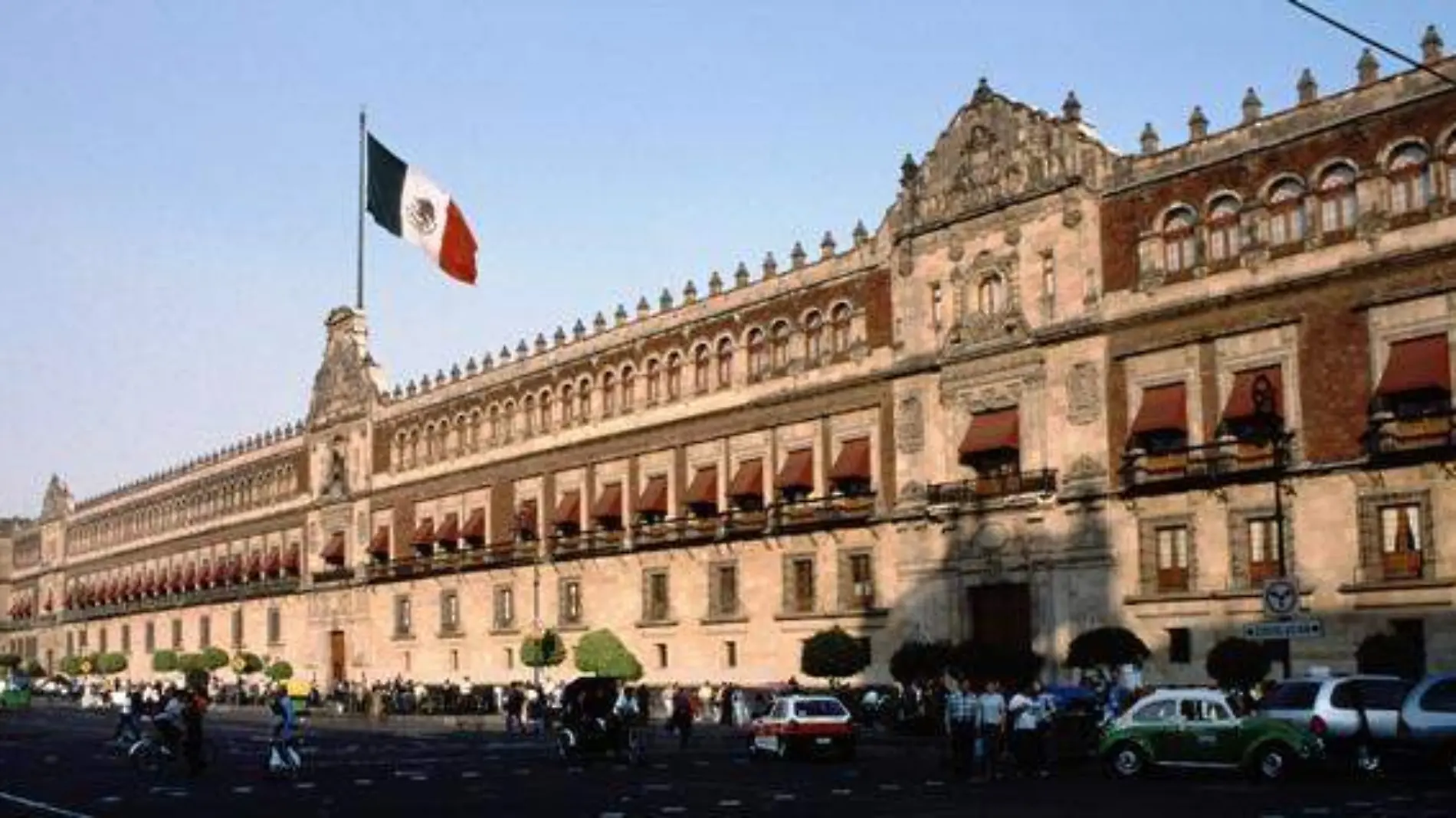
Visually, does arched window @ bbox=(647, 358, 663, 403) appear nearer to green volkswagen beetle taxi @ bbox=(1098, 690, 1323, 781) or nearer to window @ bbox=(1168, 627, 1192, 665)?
window @ bbox=(1168, 627, 1192, 665)

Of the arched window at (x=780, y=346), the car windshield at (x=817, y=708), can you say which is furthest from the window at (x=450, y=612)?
the car windshield at (x=817, y=708)

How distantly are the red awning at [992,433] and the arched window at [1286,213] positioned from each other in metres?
8.79

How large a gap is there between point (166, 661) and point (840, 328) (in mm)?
53501

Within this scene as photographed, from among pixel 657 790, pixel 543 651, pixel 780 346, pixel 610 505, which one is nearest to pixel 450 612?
pixel 610 505

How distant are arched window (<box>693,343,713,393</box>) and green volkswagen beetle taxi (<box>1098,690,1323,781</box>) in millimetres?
30449

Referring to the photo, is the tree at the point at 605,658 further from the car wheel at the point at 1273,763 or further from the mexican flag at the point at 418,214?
the car wheel at the point at 1273,763

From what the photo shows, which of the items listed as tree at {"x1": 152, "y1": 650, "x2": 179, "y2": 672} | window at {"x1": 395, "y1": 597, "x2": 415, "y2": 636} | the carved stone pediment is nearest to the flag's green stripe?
the carved stone pediment

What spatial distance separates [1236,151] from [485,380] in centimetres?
3815

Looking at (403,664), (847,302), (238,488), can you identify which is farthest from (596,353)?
(238,488)

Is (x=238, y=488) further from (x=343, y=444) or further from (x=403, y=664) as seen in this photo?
(x=403, y=664)

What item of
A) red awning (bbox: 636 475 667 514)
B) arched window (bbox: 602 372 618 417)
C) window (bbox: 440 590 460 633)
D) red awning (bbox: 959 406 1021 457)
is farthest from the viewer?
window (bbox: 440 590 460 633)

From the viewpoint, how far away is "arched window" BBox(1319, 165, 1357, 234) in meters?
38.4

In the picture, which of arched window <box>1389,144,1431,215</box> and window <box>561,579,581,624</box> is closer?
arched window <box>1389,144,1431,215</box>

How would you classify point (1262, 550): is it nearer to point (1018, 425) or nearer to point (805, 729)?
point (1018, 425)
